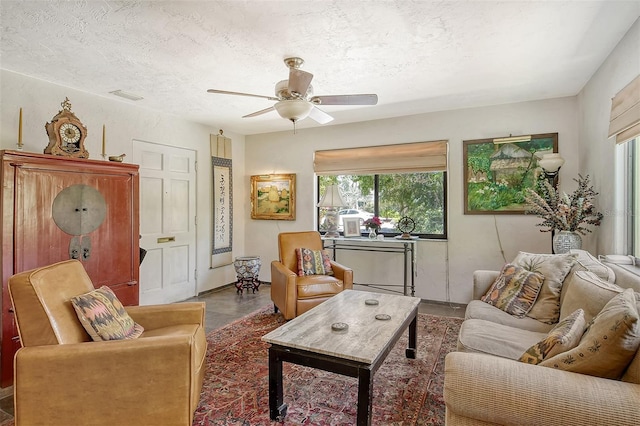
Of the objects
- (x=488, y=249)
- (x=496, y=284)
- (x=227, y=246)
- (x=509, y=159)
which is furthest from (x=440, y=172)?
(x=227, y=246)

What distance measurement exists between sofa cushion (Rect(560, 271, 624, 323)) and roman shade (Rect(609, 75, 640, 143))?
0.98 metres

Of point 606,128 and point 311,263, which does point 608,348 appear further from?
point 311,263

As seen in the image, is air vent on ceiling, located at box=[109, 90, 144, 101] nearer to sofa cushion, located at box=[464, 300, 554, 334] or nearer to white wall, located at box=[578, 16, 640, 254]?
sofa cushion, located at box=[464, 300, 554, 334]

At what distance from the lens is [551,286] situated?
7.91ft

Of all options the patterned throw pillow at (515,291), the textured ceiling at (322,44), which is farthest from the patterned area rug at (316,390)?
the textured ceiling at (322,44)

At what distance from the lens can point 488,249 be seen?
414 centimetres

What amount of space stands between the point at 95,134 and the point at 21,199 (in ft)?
4.70

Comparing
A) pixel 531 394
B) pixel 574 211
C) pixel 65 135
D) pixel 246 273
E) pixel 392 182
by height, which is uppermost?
pixel 65 135

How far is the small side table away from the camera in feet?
16.3

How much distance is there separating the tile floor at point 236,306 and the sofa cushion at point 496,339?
70.9 inches

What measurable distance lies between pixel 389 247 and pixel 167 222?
299cm

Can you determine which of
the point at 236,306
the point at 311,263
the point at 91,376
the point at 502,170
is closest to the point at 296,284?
the point at 311,263

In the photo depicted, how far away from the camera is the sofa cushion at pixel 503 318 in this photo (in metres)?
2.23

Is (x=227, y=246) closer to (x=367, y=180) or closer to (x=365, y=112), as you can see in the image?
(x=367, y=180)
